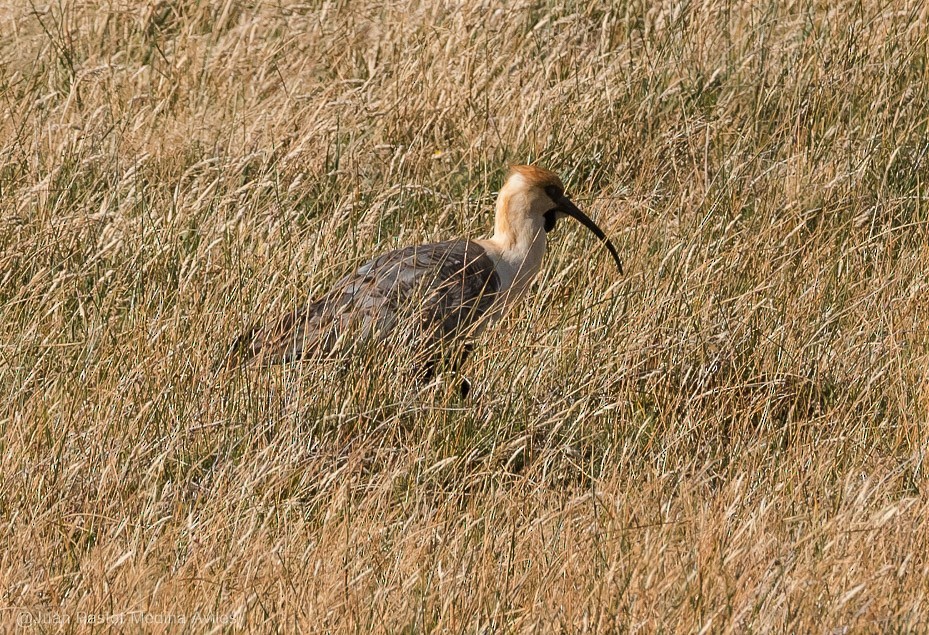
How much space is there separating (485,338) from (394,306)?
0.36 metres

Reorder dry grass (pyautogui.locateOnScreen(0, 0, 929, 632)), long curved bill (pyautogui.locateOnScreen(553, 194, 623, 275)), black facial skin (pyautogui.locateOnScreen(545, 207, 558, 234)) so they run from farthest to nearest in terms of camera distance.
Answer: black facial skin (pyautogui.locateOnScreen(545, 207, 558, 234))
long curved bill (pyautogui.locateOnScreen(553, 194, 623, 275))
dry grass (pyautogui.locateOnScreen(0, 0, 929, 632))

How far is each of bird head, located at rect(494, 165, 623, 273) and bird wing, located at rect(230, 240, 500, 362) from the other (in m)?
0.24

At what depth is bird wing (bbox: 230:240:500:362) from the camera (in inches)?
166

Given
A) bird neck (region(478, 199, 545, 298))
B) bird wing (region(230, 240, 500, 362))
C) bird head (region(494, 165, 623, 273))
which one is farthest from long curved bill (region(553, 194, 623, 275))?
bird wing (region(230, 240, 500, 362))

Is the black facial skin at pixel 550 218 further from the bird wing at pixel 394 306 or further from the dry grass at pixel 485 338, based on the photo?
the bird wing at pixel 394 306

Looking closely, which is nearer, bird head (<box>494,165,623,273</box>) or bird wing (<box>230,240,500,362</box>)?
bird wing (<box>230,240,500,362</box>)

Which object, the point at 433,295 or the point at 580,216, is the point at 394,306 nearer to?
the point at 433,295

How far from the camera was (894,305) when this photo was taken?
177 inches

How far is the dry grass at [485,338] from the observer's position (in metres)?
3.09

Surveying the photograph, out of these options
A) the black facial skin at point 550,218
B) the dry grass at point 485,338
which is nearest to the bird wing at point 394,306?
the dry grass at point 485,338

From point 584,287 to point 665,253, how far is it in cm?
34

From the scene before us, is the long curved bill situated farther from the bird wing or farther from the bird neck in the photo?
the bird wing

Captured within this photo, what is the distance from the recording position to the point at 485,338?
185 inches

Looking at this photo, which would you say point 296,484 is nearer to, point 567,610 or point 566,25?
point 567,610
